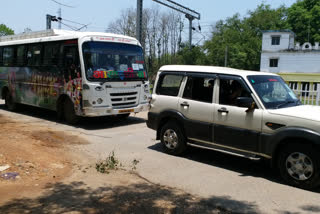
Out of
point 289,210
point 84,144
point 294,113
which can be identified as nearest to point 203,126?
point 294,113

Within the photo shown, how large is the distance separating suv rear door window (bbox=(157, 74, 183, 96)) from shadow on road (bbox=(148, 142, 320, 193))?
1449mm

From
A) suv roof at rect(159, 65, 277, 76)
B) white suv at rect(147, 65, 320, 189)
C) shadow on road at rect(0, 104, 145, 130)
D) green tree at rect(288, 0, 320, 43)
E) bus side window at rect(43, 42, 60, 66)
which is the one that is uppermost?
green tree at rect(288, 0, 320, 43)

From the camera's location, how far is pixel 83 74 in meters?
9.96

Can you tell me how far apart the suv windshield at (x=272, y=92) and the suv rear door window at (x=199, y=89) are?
2.82 ft

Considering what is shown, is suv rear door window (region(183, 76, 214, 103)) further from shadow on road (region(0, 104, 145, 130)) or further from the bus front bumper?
shadow on road (region(0, 104, 145, 130))

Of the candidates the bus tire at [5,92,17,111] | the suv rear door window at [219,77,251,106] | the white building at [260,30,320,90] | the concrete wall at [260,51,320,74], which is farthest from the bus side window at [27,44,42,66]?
the concrete wall at [260,51,320,74]

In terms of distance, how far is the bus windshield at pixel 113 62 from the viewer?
33.0ft

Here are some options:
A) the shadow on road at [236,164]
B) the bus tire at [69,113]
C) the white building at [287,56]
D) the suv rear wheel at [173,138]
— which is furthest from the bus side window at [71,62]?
the white building at [287,56]

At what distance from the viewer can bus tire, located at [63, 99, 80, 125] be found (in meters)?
10.9

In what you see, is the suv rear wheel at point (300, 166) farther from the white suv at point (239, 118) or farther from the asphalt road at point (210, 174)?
the asphalt road at point (210, 174)

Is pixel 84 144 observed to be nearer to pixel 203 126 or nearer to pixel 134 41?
pixel 203 126

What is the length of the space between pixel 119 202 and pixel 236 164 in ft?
10.3

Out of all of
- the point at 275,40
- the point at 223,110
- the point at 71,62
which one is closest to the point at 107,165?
the point at 223,110

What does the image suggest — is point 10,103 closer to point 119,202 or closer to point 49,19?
point 119,202
